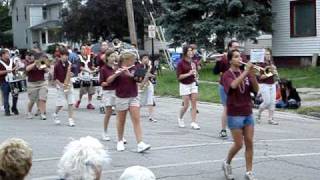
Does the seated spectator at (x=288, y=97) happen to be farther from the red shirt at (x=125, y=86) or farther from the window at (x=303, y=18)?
the window at (x=303, y=18)

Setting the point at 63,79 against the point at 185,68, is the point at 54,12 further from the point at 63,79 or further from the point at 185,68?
the point at 185,68

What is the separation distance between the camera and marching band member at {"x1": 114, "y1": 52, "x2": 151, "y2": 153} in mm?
10398

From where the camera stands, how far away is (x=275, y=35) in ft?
108

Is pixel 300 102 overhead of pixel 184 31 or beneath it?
beneath

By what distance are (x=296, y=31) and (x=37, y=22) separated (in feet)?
165

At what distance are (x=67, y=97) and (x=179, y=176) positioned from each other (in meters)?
6.27

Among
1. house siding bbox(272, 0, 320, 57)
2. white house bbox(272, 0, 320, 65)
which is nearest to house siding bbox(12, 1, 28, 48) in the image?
house siding bbox(272, 0, 320, 57)

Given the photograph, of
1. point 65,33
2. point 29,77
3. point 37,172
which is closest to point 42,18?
point 65,33

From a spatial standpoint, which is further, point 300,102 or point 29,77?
point 300,102

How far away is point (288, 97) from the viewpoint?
17.6 metres

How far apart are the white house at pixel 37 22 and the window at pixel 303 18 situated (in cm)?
4171

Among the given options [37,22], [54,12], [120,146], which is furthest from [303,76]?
[37,22]

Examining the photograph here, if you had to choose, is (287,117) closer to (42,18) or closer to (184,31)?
(184,31)

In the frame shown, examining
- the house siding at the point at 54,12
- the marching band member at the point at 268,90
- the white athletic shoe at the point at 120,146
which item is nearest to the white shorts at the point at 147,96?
the marching band member at the point at 268,90
